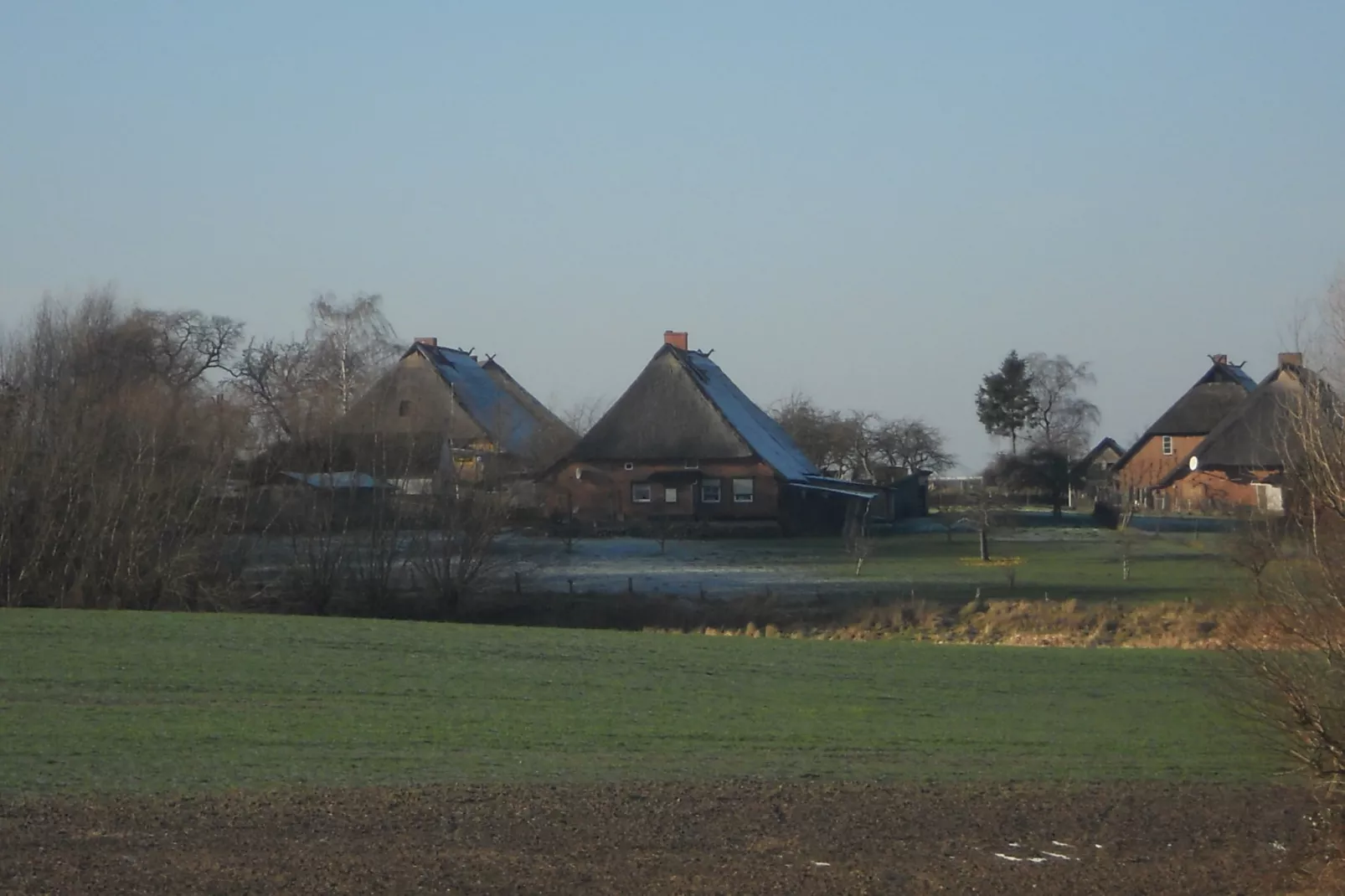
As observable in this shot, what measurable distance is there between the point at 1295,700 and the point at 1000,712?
916 cm

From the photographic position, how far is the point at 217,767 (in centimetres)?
1351

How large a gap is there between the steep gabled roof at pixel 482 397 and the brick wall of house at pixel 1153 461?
34085 mm

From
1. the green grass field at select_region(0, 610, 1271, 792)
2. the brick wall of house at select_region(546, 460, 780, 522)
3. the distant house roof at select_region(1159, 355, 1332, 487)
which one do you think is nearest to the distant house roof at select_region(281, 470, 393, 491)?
the green grass field at select_region(0, 610, 1271, 792)

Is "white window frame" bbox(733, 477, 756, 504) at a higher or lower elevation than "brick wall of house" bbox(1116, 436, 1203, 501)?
lower

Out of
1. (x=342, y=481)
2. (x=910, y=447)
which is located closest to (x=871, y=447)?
(x=910, y=447)

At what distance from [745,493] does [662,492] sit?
3.83 m

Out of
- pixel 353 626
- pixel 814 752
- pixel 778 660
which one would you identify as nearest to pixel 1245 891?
pixel 814 752

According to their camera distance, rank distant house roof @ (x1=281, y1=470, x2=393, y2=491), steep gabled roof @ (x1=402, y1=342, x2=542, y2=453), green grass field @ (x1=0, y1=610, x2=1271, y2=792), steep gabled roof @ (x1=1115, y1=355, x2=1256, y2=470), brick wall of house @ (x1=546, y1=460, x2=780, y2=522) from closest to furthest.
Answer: green grass field @ (x1=0, y1=610, x2=1271, y2=792) → distant house roof @ (x1=281, y1=470, x2=393, y2=491) → brick wall of house @ (x1=546, y1=460, x2=780, y2=522) → steep gabled roof @ (x1=402, y1=342, x2=542, y2=453) → steep gabled roof @ (x1=1115, y1=355, x2=1256, y2=470)

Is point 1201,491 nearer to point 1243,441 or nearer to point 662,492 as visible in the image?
point 1243,441

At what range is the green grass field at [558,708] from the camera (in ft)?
46.8

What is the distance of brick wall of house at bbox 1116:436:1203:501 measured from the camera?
85312 mm

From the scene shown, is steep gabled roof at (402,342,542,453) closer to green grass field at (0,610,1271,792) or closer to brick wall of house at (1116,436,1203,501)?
brick wall of house at (1116,436,1203,501)

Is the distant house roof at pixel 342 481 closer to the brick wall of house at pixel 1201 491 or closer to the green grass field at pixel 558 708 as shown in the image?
the green grass field at pixel 558 708

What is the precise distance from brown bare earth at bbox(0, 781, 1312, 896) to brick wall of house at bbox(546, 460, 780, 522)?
53053 mm
